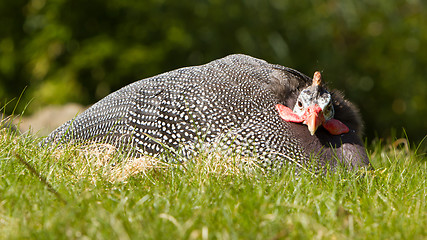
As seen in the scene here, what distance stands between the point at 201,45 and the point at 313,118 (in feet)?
18.8

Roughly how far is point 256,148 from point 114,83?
18.8 feet

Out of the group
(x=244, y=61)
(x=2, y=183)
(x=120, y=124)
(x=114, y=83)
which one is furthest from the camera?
(x=114, y=83)

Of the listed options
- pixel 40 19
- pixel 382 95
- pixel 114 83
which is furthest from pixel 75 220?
pixel 382 95

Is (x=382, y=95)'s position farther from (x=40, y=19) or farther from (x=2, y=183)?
(x=2, y=183)

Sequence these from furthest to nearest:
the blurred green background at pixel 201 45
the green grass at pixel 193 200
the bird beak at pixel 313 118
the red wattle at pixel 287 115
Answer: the blurred green background at pixel 201 45
the red wattle at pixel 287 115
the bird beak at pixel 313 118
the green grass at pixel 193 200

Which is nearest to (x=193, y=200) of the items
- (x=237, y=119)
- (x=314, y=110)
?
(x=237, y=119)

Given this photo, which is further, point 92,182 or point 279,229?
point 92,182

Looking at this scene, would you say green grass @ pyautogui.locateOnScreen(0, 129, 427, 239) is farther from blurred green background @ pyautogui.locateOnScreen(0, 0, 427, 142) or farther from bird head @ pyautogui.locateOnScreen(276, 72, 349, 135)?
blurred green background @ pyautogui.locateOnScreen(0, 0, 427, 142)

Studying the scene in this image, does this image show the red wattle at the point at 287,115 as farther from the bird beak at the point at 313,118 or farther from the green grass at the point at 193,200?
the green grass at the point at 193,200

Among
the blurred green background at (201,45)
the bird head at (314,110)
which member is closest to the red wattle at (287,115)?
the bird head at (314,110)

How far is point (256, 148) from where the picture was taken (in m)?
3.59

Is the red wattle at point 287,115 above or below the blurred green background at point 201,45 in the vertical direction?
above

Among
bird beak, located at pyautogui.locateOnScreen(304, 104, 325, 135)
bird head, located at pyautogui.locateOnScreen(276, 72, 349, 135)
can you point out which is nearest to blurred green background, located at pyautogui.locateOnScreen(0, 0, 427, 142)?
bird head, located at pyautogui.locateOnScreen(276, 72, 349, 135)

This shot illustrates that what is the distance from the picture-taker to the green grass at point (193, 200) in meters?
2.34
